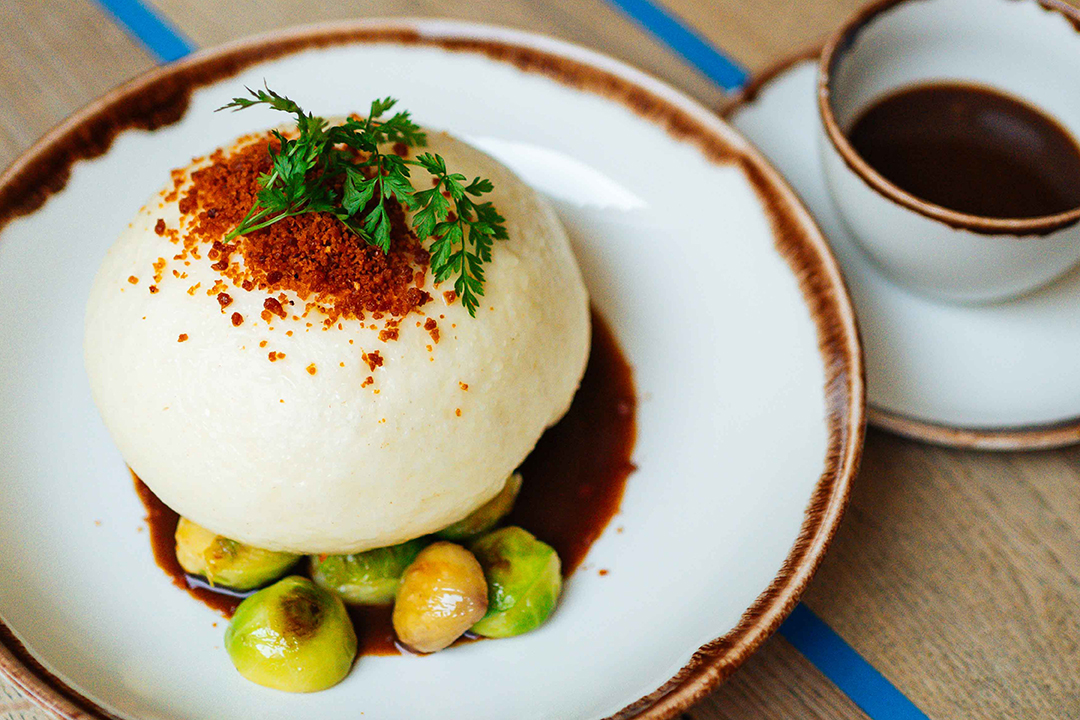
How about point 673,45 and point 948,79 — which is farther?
point 673,45

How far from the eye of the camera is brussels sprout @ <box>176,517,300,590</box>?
165cm

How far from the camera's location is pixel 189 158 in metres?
2.03

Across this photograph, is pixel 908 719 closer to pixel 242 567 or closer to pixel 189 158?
pixel 242 567

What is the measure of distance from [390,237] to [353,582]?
0.68 meters

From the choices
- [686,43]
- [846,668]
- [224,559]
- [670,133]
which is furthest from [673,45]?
[224,559]

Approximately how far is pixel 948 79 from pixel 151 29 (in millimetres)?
2214

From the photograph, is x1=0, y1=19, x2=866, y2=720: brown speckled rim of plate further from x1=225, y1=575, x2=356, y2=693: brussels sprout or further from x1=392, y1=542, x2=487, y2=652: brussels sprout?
x1=392, y1=542, x2=487, y2=652: brussels sprout

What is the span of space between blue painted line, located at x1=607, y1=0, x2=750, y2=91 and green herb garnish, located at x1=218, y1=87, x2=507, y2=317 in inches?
47.2

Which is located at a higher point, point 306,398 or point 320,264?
point 320,264

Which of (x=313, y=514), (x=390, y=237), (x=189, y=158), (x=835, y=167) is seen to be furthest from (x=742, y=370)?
(x=189, y=158)

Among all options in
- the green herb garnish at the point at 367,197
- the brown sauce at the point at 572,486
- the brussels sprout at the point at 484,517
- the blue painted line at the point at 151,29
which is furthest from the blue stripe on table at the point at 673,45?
the green herb garnish at the point at 367,197

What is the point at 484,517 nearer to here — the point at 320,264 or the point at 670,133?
the point at 320,264

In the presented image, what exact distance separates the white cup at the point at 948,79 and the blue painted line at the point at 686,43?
1.46 feet

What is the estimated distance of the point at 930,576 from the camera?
6.03 feet
